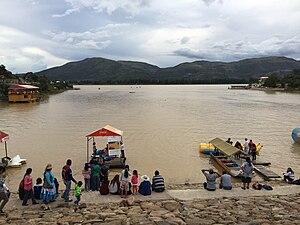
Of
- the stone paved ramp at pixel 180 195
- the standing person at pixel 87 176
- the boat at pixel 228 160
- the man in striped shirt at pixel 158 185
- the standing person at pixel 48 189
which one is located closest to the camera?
the standing person at pixel 48 189

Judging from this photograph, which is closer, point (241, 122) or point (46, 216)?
point (46, 216)

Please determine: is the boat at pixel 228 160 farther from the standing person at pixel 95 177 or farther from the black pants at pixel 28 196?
the black pants at pixel 28 196

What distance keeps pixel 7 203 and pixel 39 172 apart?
27.3 ft

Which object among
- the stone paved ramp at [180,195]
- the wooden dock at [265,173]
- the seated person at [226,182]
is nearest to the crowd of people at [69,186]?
the stone paved ramp at [180,195]

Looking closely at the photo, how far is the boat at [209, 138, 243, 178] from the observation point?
17.1 metres

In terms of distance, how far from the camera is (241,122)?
3909 cm

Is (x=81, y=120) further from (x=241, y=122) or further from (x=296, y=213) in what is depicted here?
(x=296, y=213)

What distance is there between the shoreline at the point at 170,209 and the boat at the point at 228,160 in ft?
21.3

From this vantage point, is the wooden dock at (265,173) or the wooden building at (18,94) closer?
the wooden dock at (265,173)

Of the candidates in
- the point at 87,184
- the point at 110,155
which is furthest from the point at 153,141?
the point at 87,184

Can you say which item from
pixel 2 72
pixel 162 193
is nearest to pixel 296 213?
pixel 162 193

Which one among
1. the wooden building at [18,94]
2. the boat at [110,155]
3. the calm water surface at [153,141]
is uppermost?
the wooden building at [18,94]

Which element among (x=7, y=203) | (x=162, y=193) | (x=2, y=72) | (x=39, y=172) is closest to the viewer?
(x=7, y=203)

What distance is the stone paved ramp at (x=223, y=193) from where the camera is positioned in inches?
395
